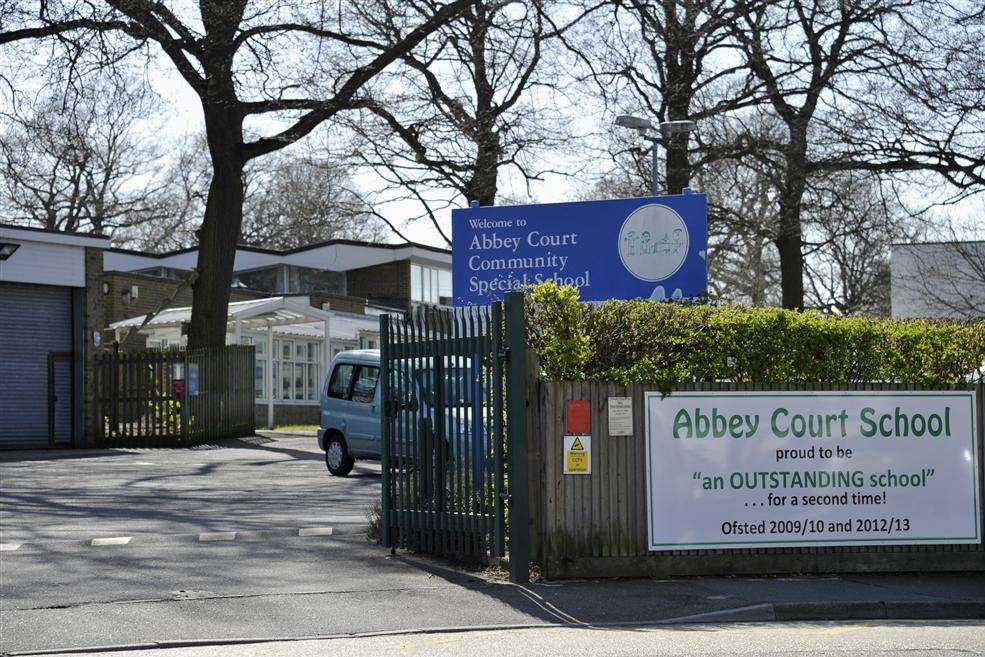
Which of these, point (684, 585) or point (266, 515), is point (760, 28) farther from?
point (684, 585)

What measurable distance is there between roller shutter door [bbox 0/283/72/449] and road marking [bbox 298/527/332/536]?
54.1ft

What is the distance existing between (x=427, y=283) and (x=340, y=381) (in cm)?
3298

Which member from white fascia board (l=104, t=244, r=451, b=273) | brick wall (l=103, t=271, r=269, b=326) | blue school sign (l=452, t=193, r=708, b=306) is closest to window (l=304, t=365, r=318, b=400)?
brick wall (l=103, t=271, r=269, b=326)

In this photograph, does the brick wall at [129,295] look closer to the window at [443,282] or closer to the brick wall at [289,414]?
the brick wall at [289,414]

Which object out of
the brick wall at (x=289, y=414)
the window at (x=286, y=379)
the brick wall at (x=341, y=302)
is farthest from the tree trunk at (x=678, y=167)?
the brick wall at (x=341, y=302)

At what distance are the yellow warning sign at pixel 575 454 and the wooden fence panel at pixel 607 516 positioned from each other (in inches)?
1.9

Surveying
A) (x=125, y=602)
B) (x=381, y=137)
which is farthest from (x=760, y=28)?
(x=125, y=602)

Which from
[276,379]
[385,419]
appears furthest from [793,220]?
[276,379]

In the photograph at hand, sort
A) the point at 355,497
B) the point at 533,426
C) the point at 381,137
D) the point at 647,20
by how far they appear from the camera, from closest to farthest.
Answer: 1. the point at 533,426
2. the point at 355,497
3. the point at 647,20
4. the point at 381,137

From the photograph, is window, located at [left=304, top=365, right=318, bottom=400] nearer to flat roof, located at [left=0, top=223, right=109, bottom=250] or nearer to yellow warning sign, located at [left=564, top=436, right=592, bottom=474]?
flat roof, located at [left=0, top=223, right=109, bottom=250]

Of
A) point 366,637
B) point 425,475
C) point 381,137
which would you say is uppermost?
point 381,137

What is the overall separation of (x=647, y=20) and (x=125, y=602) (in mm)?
17020

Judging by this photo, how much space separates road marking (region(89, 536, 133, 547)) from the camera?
12.4m

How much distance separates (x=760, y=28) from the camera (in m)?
25.0
